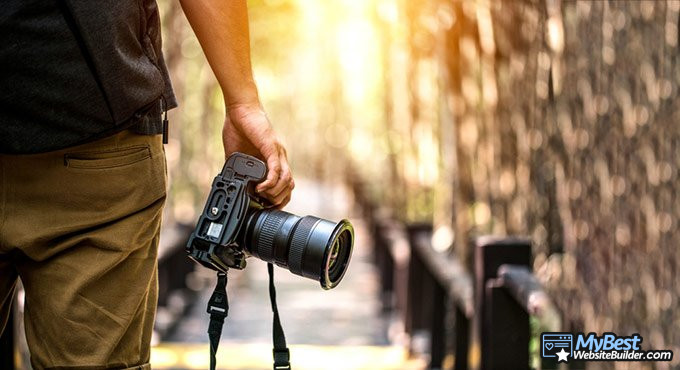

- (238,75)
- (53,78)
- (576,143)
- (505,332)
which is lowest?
(505,332)

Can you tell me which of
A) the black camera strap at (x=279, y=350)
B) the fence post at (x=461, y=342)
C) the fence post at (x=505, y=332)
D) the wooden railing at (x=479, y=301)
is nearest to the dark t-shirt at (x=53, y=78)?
the black camera strap at (x=279, y=350)

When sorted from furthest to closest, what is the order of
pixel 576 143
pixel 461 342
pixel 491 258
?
pixel 576 143, pixel 461 342, pixel 491 258

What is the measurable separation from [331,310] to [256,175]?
8.20 m

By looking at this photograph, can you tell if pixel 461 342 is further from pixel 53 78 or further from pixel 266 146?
pixel 53 78

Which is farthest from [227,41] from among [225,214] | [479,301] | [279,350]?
[479,301]

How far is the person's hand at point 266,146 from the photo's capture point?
78.2 inches

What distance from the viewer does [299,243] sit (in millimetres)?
1968

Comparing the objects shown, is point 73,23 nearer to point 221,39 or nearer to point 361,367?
point 221,39

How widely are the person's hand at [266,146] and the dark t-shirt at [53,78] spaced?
33cm

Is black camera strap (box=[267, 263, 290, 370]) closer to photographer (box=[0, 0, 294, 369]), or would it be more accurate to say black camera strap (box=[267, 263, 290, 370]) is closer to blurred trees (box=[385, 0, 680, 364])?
photographer (box=[0, 0, 294, 369])

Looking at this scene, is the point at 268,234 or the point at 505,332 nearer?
the point at 268,234

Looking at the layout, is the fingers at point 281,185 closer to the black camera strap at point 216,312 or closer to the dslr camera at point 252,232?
the dslr camera at point 252,232

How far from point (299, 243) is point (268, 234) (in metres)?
0.06

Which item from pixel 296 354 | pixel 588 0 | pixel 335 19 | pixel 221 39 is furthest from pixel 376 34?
pixel 221 39
